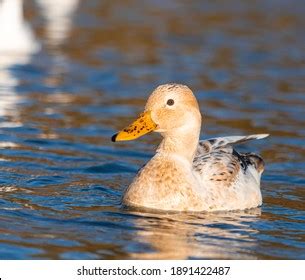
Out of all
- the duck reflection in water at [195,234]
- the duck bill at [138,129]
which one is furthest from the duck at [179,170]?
the duck reflection in water at [195,234]

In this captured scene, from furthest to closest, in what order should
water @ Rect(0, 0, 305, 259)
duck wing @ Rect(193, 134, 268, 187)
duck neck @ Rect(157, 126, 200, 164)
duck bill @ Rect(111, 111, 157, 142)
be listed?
duck wing @ Rect(193, 134, 268, 187), duck neck @ Rect(157, 126, 200, 164), duck bill @ Rect(111, 111, 157, 142), water @ Rect(0, 0, 305, 259)

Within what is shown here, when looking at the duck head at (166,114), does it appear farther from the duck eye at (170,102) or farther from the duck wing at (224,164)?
the duck wing at (224,164)

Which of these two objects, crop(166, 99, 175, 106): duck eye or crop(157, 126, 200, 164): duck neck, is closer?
crop(166, 99, 175, 106): duck eye

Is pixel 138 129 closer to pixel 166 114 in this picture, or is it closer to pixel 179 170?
pixel 166 114

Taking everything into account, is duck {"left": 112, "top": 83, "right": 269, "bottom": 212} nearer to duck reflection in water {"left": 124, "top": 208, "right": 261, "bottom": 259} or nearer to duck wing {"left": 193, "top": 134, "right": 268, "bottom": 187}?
duck wing {"left": 193, "top": 134, "right": 268, "bottom": 187}

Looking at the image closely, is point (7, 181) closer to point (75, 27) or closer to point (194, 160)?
point (194, 160)

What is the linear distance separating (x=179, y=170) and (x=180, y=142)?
0.88 ft

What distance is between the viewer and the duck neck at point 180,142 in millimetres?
10338

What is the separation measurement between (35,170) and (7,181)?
0.69 m

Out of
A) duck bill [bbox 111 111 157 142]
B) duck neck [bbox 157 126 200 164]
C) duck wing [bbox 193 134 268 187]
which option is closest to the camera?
duck bill [bbox 111 111 157 142]

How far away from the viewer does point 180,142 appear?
10359mm

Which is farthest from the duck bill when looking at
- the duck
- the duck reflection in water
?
the duck reflection in water

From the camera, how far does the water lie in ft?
30.5

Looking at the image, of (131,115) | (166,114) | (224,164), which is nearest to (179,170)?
(166,114)
